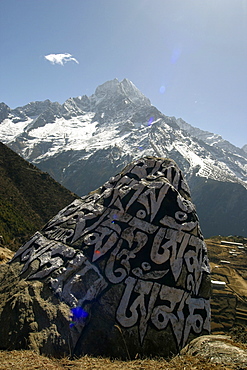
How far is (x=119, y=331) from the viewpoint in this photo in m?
8.34

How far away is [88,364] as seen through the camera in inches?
249

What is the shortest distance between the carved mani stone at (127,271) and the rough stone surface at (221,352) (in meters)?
2.18

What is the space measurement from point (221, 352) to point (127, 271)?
4.80 m

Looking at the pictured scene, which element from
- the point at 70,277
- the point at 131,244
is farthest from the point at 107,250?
the point at 70,277

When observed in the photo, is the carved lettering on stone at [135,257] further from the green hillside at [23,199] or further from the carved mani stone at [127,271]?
the green hillside at [23,199]

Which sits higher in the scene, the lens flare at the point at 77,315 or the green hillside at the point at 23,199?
the green hillside at the point at 23,199

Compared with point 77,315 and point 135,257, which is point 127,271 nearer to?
point 135,257

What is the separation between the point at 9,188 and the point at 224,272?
3821cm

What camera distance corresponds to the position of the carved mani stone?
8.43 metres

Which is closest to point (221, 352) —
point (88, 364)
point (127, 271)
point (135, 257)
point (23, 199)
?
point (88, 364)

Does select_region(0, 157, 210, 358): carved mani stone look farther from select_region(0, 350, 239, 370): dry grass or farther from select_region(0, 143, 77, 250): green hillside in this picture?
select_region(0, 143, 77, 250): green hillside

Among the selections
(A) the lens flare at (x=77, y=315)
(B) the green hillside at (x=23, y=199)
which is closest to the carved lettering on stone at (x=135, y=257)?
(A) the lens flare at (x=77, y=315)

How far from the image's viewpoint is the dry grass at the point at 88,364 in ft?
17.0

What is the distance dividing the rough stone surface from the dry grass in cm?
22
